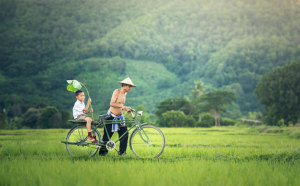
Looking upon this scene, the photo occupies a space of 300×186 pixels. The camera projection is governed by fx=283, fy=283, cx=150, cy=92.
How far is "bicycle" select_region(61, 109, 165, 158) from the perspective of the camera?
7.15 meters

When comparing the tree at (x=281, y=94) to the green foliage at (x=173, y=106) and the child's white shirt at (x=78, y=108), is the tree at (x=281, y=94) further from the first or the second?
the child's white shirt at (x=78, y=108)

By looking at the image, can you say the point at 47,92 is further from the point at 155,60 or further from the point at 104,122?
the point at 104,122

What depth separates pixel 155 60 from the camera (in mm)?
189500

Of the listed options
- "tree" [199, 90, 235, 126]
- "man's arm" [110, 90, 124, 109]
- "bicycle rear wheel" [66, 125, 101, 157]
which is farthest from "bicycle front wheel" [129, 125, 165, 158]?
"tree" [199, 90, 235, 126]

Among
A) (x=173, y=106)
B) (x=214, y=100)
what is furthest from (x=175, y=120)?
(x=214, y=100)

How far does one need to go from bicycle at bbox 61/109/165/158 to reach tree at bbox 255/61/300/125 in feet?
133

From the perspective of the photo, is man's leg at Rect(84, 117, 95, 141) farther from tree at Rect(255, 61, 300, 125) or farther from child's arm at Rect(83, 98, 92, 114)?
tree at Rect(255, 61, 300, 125)

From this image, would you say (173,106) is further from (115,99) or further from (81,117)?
(115,99)

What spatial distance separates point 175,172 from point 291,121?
1642 inches

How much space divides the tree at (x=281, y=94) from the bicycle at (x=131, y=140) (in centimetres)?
4046

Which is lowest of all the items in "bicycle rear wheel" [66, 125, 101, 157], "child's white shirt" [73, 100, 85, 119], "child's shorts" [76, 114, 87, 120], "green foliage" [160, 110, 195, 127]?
"green foliage" [160, 110, 195, 127]

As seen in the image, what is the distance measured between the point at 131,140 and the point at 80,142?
1.50 m

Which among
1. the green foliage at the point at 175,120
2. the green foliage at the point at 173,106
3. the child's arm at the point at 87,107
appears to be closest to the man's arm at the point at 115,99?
the child's arm at the point at 87,107

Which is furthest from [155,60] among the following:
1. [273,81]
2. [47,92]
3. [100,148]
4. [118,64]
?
[100,148]
